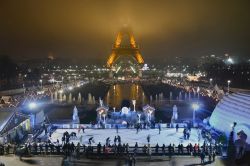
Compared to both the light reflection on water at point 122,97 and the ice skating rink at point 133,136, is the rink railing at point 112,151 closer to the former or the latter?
the ice skating rink at point 133,136

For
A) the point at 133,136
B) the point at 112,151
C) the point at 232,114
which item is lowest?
Answer: the point at 112,151

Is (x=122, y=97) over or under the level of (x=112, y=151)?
over

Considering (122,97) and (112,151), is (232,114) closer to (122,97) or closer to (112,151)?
(112,151)

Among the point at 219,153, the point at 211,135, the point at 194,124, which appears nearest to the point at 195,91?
the point at 194,124

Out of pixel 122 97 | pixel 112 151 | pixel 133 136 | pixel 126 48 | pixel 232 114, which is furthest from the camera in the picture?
pixel 126 48

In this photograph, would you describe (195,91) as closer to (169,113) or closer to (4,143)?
(169,113)

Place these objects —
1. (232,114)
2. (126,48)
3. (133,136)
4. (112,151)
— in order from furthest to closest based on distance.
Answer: (126,48) < (133,136) < (232,114) < (112,151)

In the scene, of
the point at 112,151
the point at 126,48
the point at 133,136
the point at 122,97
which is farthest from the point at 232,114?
the point at 126,48

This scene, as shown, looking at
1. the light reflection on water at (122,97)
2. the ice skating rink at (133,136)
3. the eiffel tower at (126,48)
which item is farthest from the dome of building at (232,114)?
the eiffel tower at (126,48)
